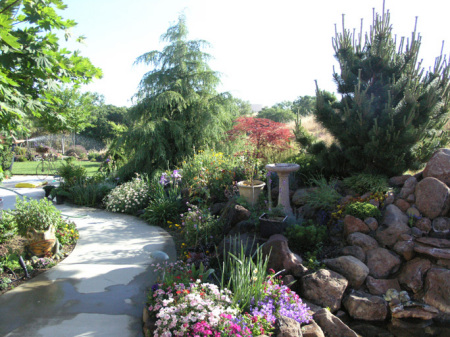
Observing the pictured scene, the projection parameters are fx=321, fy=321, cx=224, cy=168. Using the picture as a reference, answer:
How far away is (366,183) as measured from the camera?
520cm

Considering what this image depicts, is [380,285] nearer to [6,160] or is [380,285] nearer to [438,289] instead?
[438,289]

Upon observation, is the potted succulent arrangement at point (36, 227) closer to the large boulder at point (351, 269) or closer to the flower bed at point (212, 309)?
the flower bed at point (212, 309)

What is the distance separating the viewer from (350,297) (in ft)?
11.5

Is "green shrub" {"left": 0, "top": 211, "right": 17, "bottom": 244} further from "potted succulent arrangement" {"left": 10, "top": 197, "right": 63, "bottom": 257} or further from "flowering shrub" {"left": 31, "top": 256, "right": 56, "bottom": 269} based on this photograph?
"flowering shrub" {"left": 31, "top": 256, "right": 56, "bottom": 269}

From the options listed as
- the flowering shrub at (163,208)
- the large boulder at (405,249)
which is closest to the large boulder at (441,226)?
the large boulder at (405,249)

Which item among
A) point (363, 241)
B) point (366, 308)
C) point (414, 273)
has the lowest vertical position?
point (366, 308)

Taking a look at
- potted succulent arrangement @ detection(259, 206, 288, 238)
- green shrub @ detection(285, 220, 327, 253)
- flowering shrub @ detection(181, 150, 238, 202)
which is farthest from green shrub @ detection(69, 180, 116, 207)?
green shrub @ detection(285, 220, 327, 253)

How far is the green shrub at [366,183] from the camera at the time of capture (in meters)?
5.00

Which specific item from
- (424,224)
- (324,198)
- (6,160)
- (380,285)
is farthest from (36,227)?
(6,160)

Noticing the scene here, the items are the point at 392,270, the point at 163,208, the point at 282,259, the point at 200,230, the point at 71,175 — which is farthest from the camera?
the point at 71,175

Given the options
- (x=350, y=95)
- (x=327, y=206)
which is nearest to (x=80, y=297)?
(x=327, y=206)

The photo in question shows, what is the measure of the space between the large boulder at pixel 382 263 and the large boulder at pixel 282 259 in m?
0.91

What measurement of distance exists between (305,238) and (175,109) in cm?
665

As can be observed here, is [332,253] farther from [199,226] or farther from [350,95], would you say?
[350,95]
